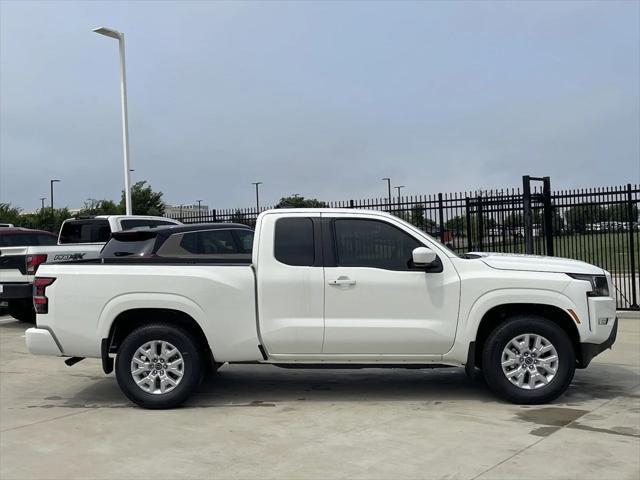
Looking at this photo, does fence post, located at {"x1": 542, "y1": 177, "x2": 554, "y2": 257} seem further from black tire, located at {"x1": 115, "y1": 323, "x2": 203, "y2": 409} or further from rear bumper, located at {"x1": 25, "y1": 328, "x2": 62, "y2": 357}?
rear bumper, located at {"x1": 25, "y1": 328, "x2": 62, "y2": 357}

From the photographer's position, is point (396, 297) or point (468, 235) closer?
point (396, 297)

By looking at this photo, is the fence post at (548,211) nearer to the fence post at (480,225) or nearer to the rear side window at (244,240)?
the fence post at (480,225)

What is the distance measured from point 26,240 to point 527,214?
33.3 feet

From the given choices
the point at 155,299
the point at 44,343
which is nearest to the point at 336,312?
the point at 155,299

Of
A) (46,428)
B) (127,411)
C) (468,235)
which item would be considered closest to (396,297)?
(127,411)

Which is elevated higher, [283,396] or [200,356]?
[200,356]

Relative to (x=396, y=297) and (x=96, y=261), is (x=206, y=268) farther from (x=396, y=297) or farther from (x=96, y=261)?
(x=396, y=297)

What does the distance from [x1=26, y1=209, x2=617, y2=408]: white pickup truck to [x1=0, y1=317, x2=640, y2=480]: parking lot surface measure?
440 millimetres

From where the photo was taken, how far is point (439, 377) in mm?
7824

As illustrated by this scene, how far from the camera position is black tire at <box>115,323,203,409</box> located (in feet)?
21.4

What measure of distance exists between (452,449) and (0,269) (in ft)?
32.3

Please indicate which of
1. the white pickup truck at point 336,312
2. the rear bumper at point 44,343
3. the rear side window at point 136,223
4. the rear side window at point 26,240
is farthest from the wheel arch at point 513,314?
the rear side window at point 26,240

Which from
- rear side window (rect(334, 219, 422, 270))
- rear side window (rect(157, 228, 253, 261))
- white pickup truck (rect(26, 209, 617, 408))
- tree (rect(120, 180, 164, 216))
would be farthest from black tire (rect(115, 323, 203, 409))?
tree (rect(120, 180, 164, 216))

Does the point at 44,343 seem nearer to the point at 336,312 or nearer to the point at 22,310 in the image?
the point at 336,312
